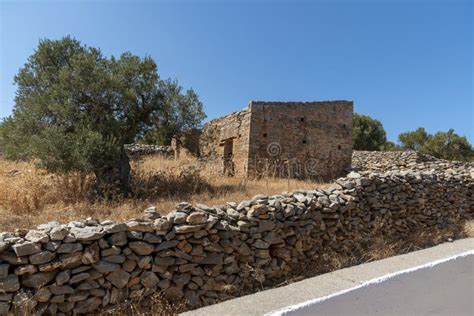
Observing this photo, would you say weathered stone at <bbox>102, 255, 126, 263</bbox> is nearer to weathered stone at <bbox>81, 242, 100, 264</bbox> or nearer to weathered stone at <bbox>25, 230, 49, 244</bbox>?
weathered stone at <bbox>81, 242, 100, 264</bbox>

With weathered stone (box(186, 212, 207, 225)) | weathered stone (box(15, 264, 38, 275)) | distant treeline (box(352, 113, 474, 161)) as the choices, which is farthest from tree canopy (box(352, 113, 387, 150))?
weathered stone (box(15, 264, 38, 275))

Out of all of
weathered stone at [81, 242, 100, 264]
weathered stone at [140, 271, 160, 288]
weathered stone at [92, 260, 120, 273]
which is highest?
weathered stone at [81, 242, 100, 264]

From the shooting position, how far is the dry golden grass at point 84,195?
184 inches

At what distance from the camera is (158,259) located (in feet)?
10.6

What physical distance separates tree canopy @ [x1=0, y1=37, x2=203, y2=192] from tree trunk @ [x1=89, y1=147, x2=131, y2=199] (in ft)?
0.07

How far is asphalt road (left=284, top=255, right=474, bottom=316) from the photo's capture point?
252cm

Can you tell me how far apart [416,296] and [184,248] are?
2.40 meters

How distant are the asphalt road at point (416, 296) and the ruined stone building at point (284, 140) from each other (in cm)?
641

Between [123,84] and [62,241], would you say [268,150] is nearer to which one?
[123,84]

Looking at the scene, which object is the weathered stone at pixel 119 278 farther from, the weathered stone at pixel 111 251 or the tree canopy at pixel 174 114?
the tree canopy at pixel 174 114

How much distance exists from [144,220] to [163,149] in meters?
12.0

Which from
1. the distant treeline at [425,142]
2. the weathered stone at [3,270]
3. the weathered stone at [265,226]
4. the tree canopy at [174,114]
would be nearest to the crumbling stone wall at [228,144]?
the tree canopy at [174,114]

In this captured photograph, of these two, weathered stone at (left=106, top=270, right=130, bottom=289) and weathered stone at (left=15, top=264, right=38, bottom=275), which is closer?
weathered stone at (left=15, top=264, right=38, bottom=275)

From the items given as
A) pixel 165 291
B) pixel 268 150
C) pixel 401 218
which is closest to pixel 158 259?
pixel 165 291
